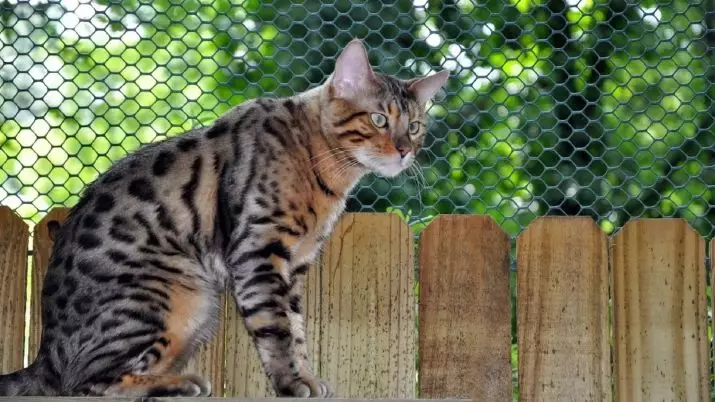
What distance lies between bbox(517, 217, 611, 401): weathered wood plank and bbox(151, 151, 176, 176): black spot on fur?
858 mm

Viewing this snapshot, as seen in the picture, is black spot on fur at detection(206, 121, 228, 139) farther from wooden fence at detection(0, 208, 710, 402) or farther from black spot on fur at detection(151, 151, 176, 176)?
wooden fence at detection(0, 208, 710, 402)

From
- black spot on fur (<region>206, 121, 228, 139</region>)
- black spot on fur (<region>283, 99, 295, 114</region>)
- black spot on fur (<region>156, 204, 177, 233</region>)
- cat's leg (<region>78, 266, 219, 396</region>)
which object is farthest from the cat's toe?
black spot on fur (<region>283, 99, 295, 114</region>)

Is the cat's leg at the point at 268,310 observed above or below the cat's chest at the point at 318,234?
below

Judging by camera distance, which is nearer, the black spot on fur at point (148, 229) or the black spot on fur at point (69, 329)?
the black spot on fur at point (69, 329)

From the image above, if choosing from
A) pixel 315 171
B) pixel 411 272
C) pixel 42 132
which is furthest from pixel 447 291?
pixel 42 132

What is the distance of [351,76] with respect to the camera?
3172mm

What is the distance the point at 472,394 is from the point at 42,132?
1.57 m

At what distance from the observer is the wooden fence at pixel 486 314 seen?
10.0 feet

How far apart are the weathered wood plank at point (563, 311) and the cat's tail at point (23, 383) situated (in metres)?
1.12

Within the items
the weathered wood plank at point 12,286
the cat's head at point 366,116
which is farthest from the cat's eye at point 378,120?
the weathered wood plank at point 12,286

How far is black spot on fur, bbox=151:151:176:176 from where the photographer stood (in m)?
3.04

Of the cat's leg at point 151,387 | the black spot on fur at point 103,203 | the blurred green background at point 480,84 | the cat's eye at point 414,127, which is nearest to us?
the cat's leg at point 151,387

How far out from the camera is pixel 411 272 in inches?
124

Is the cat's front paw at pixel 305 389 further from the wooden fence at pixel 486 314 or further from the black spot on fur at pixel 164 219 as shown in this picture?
the black spot on fur at pixel 164 219
